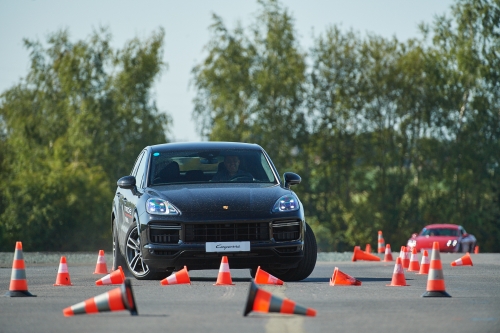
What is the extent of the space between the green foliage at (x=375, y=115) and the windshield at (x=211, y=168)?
156 feet

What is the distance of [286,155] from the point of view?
66.9 metres

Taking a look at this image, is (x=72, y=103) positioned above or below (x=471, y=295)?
above

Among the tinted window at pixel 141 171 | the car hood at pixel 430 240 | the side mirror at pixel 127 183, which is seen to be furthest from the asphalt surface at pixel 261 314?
the car hood at pixel 430 240

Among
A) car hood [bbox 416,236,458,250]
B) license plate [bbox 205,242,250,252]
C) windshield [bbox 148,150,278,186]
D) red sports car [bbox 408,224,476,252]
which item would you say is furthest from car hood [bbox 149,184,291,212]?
car hood [bbox 416,236,458,250]

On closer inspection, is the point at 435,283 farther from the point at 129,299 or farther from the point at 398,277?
the point at 129,299

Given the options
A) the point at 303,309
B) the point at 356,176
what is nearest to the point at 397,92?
the point at 356,176

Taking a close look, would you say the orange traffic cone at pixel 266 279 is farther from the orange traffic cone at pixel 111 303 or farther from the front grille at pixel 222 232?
the orange traffic cone at pixel 111 303

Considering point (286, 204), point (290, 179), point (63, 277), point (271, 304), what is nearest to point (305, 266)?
point (286, 204)

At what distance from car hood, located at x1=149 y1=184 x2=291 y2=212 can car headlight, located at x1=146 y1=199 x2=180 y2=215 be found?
55mm

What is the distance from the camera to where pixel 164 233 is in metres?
13.5

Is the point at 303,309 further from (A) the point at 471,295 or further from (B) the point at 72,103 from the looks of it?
(B) the point at 72,103

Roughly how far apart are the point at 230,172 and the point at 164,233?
1614mm

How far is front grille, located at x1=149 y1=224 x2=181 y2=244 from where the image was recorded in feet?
44.1

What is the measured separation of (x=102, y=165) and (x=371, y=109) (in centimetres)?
1619
